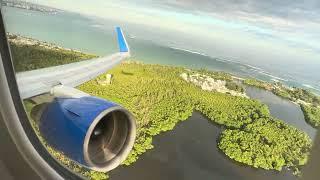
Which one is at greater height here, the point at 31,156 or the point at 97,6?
the point at 97,6

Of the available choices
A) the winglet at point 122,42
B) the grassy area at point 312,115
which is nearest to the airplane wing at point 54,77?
the winglet at point 122,42

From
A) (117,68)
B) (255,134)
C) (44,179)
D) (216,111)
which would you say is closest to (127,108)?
(117,68)

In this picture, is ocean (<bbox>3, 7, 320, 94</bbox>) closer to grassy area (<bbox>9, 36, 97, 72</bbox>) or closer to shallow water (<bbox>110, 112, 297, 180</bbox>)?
grassy area (<bbox>9, 36, 97, 72</bbox>)

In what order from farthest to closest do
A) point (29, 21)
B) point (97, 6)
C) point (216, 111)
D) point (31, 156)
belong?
point (31, 156) < point (29, 21) < point (97, 6) < point (216, 111)

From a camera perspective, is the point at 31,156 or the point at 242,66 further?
the point at 31,156

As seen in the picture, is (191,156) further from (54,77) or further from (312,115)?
(54,77)

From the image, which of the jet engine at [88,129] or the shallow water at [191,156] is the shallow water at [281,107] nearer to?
the shallow water at [191,156]

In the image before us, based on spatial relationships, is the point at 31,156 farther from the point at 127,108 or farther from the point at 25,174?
the point at 127,108
